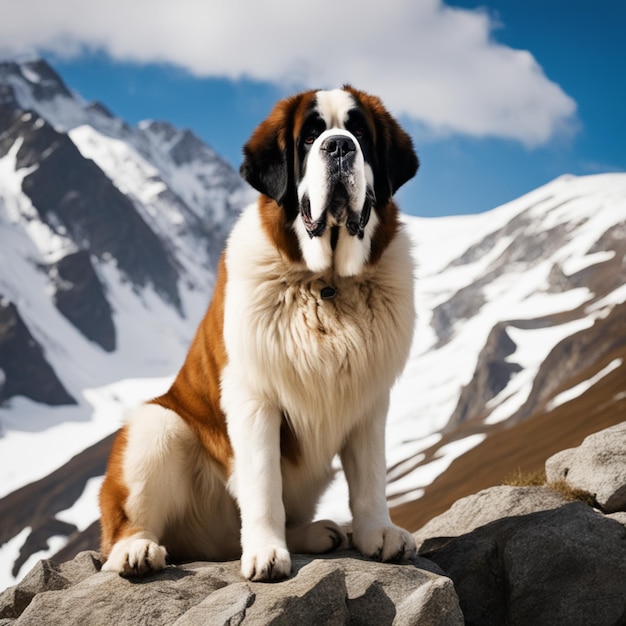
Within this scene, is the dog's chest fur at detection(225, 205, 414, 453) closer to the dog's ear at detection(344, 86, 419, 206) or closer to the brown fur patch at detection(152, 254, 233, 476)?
the brown fur patch at detection(152, 254, 233, 476)

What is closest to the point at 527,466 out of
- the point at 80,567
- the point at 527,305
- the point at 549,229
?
the point at 80,567

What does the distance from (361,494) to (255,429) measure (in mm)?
921

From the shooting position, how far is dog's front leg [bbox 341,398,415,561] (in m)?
5.82

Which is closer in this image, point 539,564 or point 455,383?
point 539,564

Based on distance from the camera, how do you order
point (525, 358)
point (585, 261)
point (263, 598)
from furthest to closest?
1. point (585, 261)
2. point (525, 358)
3. point (263, 598)

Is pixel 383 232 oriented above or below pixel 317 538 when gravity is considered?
above

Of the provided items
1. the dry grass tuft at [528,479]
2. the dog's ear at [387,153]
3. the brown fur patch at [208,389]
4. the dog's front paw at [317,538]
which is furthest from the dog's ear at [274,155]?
the dry grass tuft at [528,479]

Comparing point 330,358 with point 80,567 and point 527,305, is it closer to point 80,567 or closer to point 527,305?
point 80,567

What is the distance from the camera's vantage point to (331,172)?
528 cm

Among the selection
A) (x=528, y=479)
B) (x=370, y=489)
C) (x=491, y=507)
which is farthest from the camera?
(x=528, y=479)

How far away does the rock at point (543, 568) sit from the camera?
5.99 m

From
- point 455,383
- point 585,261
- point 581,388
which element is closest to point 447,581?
point 581,388

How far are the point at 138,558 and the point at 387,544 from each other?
1595mm

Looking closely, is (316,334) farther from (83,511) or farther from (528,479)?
(83,511)
